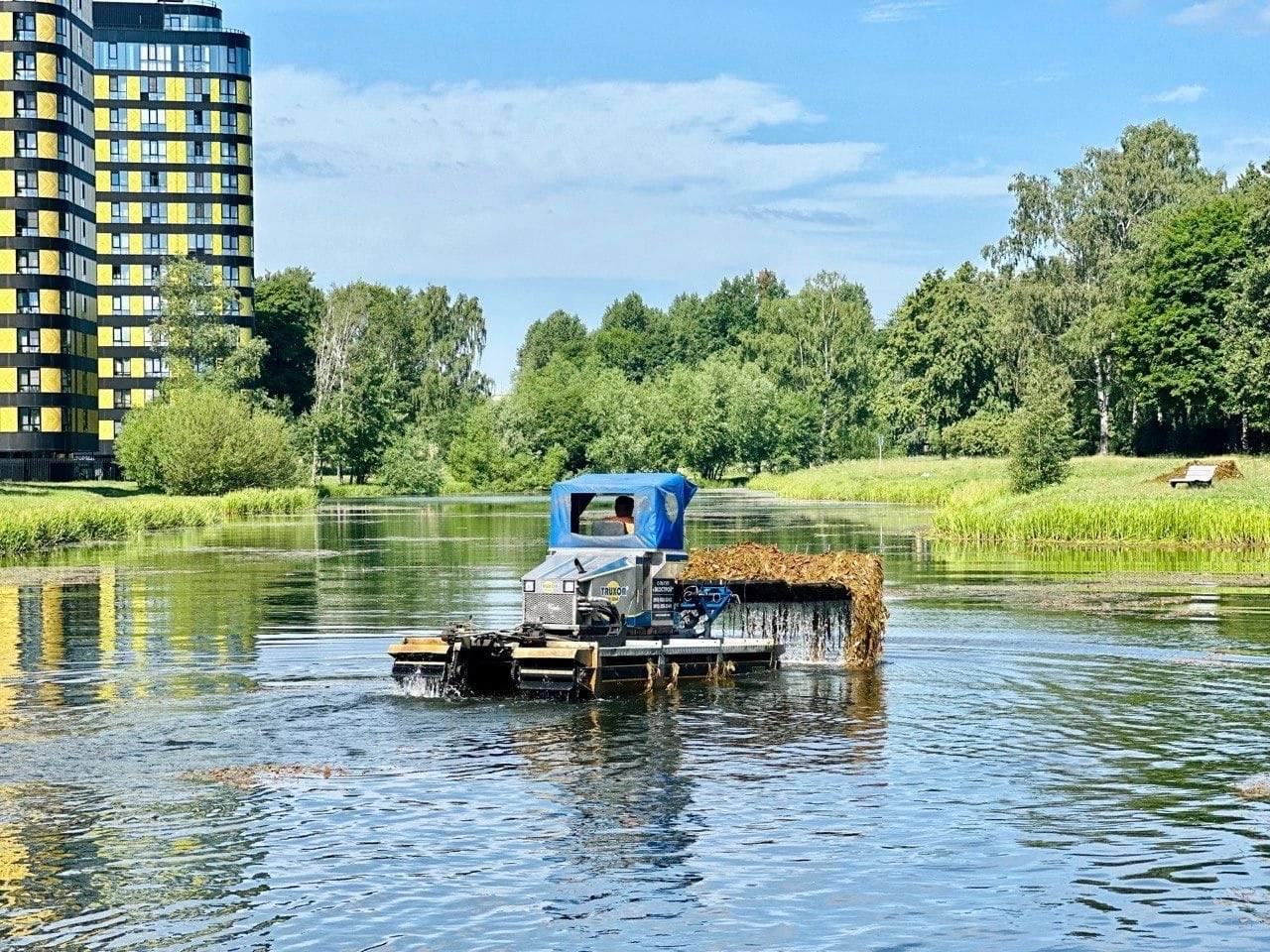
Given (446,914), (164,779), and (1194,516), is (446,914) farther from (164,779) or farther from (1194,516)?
(1194,516)

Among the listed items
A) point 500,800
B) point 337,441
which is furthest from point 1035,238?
point 500,800

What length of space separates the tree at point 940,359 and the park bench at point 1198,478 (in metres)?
58.4

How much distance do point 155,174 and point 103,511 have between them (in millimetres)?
112530

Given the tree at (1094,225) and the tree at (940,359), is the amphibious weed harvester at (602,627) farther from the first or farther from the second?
the tree at (940,359)

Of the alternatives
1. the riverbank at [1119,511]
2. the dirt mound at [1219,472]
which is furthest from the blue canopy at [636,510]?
the dirt mound at [1219,472]

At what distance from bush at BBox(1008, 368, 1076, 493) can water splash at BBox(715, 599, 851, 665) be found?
61.4 meters

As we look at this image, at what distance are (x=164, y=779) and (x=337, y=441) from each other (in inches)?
6267

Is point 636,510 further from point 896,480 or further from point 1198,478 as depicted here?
point 896,480

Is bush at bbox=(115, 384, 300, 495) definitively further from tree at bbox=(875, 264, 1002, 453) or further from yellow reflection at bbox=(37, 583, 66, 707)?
yellow reflection at bbox=(37, 583, 66, 707)

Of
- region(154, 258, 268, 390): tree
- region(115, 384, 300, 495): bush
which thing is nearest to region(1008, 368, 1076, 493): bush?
region(115, 384, 300, 495): bush

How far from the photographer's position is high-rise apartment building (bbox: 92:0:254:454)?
188 metres

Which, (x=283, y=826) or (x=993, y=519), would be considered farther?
(x=993, y=519)

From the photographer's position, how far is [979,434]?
14600 centimetres

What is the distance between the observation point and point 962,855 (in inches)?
729
